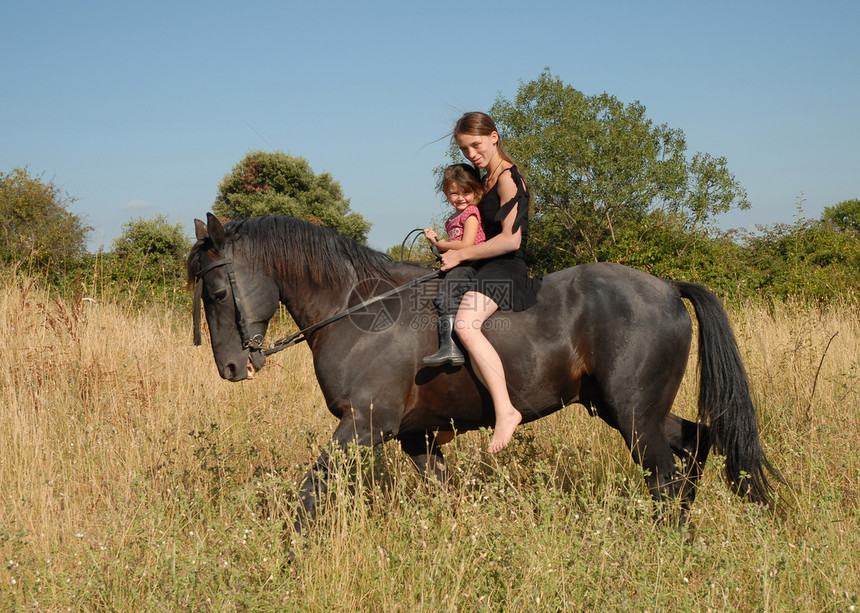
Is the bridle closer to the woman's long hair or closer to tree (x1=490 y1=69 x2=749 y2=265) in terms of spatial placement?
the woman's long hair

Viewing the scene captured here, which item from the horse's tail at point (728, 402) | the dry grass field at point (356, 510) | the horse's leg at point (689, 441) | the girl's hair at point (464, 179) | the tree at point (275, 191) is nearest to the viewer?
the dry grass field at point (356, 510)

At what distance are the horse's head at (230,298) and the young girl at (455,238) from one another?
3.58 feet

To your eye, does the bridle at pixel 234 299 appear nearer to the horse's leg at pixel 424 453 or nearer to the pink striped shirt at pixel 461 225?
the horse's leg at pixel 424 453

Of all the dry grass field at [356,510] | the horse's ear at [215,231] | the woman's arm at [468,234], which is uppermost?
the horse's ear at [215,231]

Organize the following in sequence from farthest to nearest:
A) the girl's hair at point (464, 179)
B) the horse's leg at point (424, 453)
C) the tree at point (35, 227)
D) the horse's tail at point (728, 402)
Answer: the tree at point (35, 227) → the horse's leg at point (424, 453) → the girl's hair at point (464, 179) → the horse's tail at point (728, 402)

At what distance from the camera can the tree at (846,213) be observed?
37.8 metres

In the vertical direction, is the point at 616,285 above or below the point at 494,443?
above

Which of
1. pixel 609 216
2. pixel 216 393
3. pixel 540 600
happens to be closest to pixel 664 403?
pixel 540 600

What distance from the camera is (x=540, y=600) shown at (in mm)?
2627

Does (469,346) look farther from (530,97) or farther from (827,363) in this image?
(530,97)

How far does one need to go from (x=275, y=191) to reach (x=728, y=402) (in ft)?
94.3

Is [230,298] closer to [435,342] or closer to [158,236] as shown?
[435,342]

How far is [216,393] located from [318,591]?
161 inches

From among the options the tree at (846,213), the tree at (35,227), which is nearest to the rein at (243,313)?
the tree at (35,227)
